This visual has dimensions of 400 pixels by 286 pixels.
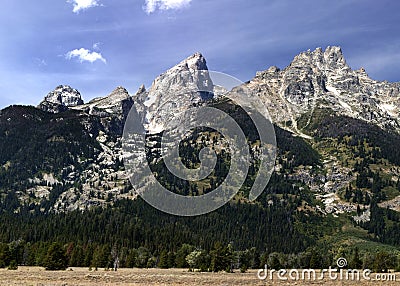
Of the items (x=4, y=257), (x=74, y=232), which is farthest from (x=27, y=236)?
(x=4, y=257)

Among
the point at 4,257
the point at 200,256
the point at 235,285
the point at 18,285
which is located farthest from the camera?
the point at 200,256

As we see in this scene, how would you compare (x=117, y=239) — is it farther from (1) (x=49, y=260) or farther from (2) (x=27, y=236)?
(1) (x=49, y=260)

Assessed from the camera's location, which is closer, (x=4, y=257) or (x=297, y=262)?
(x=4, y=257)

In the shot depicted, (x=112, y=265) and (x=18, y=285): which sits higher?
(x=18, y=285)

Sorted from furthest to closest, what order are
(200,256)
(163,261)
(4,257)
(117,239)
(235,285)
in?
(117,239), (163,261), (200,256), (4,257), (235,285)

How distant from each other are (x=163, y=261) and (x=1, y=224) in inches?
4163

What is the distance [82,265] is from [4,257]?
28.6 meters

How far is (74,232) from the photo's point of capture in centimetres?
19975

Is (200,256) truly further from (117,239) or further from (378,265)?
(117,239)

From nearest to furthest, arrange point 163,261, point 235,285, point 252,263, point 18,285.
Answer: point 18,285
point 235,285
point 163,261
point 252,263

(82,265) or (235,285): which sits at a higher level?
(235,285)

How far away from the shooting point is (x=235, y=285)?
45.8 meters

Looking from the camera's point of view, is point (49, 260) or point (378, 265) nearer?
point (49, 260)

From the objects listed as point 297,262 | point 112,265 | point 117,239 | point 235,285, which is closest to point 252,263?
point 297,262
